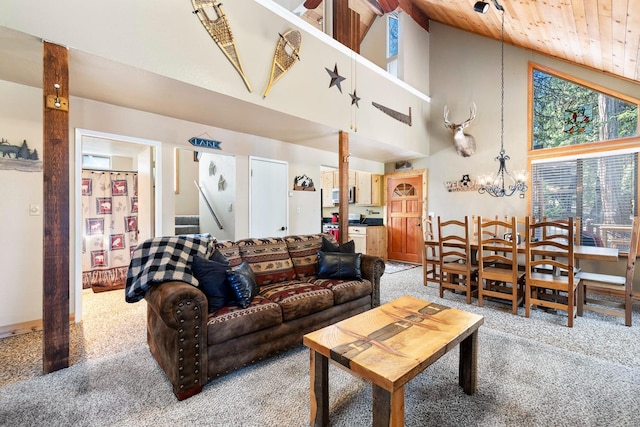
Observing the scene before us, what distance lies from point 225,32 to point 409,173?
4.71 m

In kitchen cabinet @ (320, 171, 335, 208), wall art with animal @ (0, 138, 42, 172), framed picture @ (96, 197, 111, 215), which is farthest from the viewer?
kitchen cabinet @ (320, 171, 335, 208)

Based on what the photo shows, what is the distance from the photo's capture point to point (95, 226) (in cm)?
459

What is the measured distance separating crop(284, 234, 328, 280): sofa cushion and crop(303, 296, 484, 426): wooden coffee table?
1.30m

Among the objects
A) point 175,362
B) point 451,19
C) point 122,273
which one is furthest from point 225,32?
point 451,19

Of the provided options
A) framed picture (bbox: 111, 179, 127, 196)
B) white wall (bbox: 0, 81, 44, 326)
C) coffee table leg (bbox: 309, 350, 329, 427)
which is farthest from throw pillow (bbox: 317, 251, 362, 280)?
framed picture (bbox: 111, 179, 127, 196)

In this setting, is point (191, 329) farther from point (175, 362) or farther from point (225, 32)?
point (225, 32)

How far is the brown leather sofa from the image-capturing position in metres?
1.85

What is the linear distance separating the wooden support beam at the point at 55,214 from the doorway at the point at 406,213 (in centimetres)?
570

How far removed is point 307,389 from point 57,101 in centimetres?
273

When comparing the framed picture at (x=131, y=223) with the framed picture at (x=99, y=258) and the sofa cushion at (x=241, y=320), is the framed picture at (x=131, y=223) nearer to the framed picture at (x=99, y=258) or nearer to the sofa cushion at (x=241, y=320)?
the framed picture at (x=99, y=258)

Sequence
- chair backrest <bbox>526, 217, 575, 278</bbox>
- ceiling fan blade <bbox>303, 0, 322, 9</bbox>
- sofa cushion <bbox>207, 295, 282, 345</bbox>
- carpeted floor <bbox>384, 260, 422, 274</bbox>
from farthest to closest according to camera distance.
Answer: carpeted floor <bbox>384, 260, 422, 274</bbox>
ceiling fan blade <bbox>303, 0, 322, 9</bbox>
chair backrest <bbox>526, 217, 575, 278</bbox>
sofa cushion <bbox>207, 295, 282, 345</bbox>

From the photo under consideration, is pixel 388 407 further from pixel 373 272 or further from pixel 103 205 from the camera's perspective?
pixel 103 205

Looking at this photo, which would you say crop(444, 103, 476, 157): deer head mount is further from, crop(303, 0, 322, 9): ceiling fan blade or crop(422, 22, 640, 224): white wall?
crop(303, 0, 322, 9): ceiling fan blade

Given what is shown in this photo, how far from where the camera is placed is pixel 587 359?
7.56 ft
